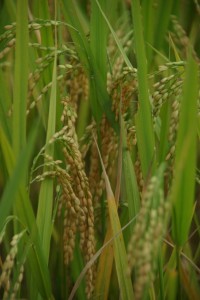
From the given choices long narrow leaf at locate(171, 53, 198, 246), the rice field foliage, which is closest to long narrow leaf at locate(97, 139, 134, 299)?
the rice field foliage

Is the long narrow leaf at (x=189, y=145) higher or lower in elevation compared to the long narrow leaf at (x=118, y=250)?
higher

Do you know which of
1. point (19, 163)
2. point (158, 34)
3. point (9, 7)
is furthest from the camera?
point (158, 34)

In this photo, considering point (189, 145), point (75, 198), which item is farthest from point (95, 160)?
point (189, 145)

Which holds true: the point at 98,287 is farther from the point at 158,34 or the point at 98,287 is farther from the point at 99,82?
the point at 158,34

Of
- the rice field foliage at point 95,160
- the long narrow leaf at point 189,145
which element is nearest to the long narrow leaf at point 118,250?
the rice field foliage at point 95,160

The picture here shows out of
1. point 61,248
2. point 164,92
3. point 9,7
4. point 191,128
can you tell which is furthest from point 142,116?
point 9,7

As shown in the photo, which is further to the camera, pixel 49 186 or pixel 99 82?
pixel 99 82

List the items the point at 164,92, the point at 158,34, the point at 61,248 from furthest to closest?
the point at 158,34
the point at 61,248
the point at 164,92

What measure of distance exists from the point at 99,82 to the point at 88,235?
0.37 meters

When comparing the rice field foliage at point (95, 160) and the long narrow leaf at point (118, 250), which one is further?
the long narrow leaf at point (118, 250)

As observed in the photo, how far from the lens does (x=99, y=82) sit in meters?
1.61

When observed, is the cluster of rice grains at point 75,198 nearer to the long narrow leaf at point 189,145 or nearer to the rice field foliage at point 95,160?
the rice field foliage at point 95,160

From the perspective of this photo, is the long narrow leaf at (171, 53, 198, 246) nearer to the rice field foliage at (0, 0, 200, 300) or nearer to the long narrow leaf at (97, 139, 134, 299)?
the rice field foliage at (0, 0, 200, 300)

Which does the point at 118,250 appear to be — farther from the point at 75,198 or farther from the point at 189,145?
the point at 189,145
